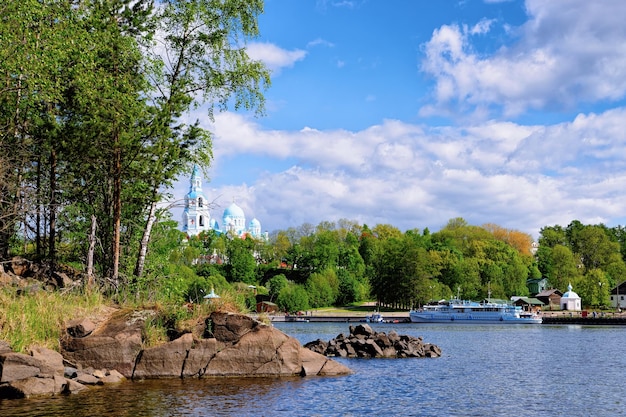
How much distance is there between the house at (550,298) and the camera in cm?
15219

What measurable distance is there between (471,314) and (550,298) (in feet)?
113

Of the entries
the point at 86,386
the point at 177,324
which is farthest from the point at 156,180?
the point at 86,386

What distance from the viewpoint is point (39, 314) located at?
86.6ft

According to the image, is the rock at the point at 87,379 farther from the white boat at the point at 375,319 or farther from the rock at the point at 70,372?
the white boat at the point at 375,319

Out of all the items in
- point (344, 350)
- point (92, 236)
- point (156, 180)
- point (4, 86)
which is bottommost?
point (344, 350)

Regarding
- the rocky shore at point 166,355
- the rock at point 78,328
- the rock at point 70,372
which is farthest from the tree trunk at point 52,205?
the rock at point 70,372

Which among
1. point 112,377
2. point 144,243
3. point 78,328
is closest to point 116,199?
point 144,243

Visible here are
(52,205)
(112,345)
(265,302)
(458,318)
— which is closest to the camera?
(112,345)

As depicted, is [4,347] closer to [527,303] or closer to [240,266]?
[240,266]

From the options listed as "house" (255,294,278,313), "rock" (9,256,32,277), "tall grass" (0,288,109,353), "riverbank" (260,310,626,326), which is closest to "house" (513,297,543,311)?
"riverbank" (260,310,626,326)

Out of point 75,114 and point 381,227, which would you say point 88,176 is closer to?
point 75,114

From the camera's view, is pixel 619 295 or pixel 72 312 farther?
pixel 619 295

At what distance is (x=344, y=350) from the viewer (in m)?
46.9

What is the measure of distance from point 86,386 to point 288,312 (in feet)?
373
